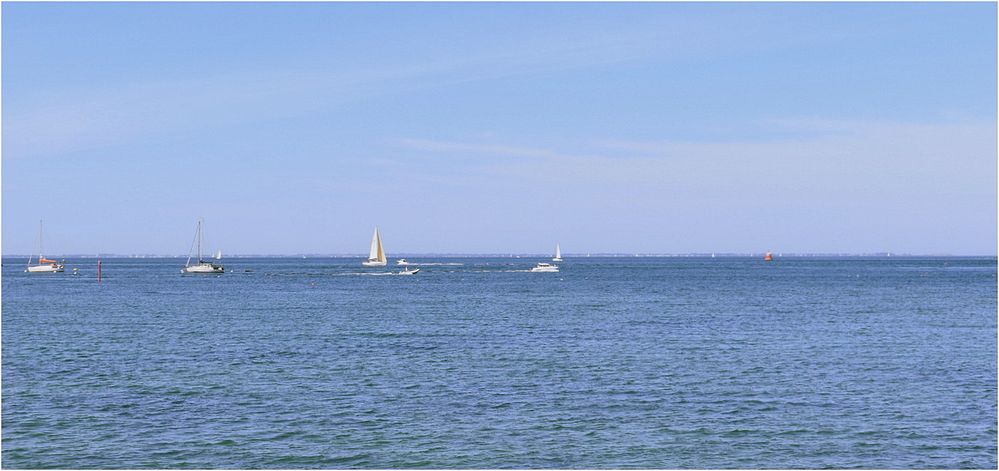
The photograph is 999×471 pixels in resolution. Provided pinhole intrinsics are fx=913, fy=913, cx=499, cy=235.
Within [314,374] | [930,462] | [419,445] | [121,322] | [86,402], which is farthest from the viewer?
[121,322]

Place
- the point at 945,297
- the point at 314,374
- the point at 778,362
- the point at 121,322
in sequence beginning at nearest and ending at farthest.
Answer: the point at 314,374
the point at 778,362
the point at 121,322
the point at 945,297

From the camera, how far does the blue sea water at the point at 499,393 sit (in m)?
31.8

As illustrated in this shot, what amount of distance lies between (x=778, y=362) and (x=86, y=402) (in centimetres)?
3694

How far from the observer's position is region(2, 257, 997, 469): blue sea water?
104ft

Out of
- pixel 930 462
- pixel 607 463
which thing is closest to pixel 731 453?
pixel 607 463

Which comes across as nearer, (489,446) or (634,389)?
(489,446)

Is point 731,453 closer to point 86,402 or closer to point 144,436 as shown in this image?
point 144,436

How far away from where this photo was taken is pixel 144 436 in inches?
1324

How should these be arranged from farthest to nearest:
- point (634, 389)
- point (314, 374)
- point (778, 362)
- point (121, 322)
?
1. point (121, 322)
2. point (778, 362)
3. point (314, 374)
4. point (634, 389)

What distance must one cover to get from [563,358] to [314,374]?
15.2 metres

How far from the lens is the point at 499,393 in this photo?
42.7 meters

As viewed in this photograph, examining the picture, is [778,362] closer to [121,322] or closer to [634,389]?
[634,389]

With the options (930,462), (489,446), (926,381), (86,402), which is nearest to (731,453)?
(930,462)

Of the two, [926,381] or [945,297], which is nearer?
[926,381]
